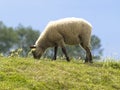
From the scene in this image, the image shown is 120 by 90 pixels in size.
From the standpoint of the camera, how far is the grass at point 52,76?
12922 mm

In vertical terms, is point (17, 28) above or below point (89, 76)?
above

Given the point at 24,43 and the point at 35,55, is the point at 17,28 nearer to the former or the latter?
the point at 24,43

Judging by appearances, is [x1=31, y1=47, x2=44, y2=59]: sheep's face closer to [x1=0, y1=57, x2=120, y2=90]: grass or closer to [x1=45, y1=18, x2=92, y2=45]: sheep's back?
[x1=45, y1=18, x2=92, y2=45]: sheep's back

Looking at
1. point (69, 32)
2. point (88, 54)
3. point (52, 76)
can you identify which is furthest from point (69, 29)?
point (52, 76)

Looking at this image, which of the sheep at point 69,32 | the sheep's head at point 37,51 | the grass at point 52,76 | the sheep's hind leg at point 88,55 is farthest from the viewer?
the sheep's head at point 37,51

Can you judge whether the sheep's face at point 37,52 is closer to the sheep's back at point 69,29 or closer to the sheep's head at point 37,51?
the sheep's head at point 37,51

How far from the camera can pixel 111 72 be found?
15.8 meters

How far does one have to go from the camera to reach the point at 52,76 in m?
13.7

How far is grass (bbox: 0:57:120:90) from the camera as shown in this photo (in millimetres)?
12922

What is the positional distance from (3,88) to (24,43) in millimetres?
60115

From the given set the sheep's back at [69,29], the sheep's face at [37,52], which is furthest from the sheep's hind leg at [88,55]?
the sheep's face at [37,52]

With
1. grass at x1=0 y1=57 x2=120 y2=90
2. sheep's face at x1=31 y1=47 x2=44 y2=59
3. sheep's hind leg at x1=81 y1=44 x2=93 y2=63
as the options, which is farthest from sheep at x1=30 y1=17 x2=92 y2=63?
grass at x1=0 y1=57 x2=120 y2=90

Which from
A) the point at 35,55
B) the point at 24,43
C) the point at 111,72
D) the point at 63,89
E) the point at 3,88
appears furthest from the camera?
the point at 24,43

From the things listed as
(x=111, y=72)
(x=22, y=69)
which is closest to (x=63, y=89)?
(x=22, y=69)
